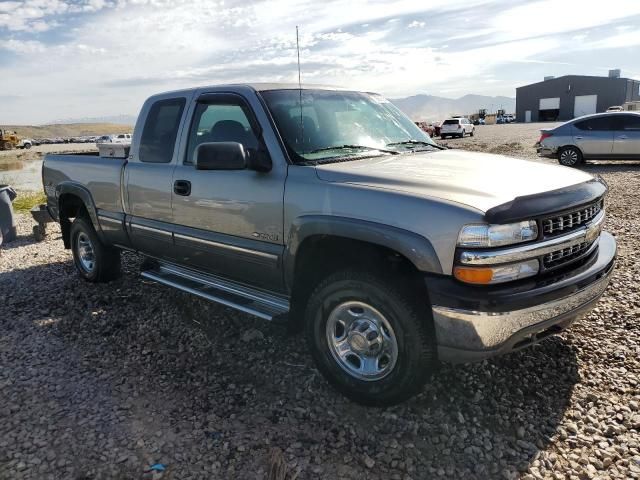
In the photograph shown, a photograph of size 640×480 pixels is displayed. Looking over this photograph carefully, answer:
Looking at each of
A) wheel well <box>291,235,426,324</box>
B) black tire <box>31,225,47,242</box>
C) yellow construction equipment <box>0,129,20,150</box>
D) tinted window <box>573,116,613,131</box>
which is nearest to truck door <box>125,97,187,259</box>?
wheel well <box>291,235,426,324</box>

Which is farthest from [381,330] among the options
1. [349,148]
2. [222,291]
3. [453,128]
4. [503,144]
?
[453,128]

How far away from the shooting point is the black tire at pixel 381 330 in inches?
115

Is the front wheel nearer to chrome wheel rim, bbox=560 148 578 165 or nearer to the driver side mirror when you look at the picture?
chrome wheel rim, bbox=560 148 578 165

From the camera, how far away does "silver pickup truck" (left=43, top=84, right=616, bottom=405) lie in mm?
2756

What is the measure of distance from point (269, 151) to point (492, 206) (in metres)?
1.62

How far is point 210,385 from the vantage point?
363cm

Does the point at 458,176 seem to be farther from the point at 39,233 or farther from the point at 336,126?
the point at 39,233

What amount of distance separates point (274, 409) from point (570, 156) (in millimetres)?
14015

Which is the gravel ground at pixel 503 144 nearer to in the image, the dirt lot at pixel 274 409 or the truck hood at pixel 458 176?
the truck hood at pixel 458 176

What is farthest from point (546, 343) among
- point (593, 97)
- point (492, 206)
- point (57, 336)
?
point (593, 97)

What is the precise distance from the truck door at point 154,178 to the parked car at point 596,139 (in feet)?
42.7

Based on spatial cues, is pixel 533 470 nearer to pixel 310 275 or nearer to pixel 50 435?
pixel 310 275

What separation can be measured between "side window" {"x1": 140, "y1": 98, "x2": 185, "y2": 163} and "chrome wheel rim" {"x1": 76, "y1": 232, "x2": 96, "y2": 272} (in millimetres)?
1696

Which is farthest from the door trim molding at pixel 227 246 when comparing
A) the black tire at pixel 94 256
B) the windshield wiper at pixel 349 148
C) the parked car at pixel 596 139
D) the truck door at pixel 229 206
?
the parked car at pixel 596 139
